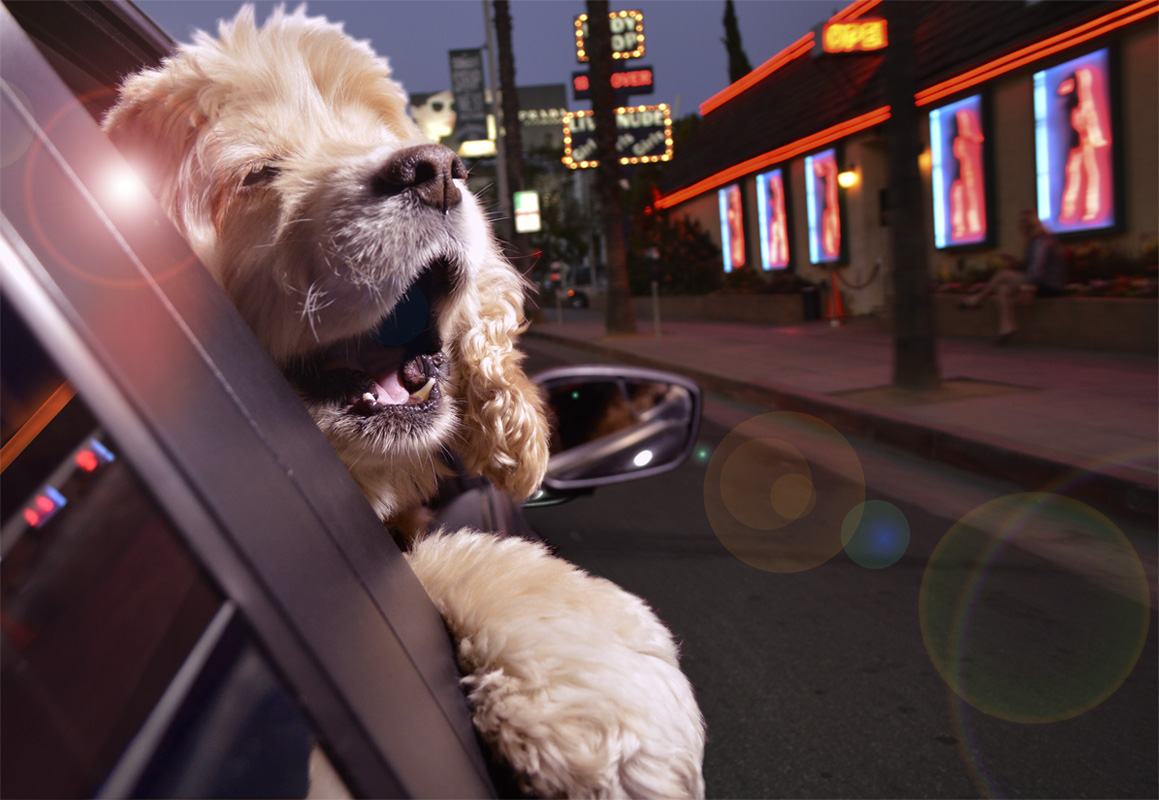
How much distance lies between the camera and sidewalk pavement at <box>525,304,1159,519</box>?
5727 millimetres

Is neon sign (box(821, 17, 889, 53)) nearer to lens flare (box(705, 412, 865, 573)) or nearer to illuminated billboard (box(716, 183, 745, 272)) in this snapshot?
lens flare (box(705, 412, 865, 573))

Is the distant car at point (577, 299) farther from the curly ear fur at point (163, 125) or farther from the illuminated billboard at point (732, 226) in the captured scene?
the curly ear fur at point (163, 125)

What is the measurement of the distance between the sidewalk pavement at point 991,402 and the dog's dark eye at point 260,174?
546 cm

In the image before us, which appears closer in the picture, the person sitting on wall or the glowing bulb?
the glowing bulb

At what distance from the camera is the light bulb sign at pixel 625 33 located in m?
25.7

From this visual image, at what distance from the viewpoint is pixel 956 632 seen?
3688mm

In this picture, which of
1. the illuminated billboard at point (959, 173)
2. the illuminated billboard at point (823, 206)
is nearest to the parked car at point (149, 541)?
the illuminated billboard at point (959, 173)

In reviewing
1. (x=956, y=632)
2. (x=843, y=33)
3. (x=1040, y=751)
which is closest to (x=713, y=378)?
(x=843, y=33)

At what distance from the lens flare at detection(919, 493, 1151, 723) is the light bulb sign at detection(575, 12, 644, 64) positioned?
23324 millimetres

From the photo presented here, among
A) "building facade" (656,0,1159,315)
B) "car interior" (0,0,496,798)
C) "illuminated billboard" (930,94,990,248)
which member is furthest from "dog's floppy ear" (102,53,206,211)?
"illuminated billboard" (930,94,990,248)

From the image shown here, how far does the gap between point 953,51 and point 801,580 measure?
12553mm

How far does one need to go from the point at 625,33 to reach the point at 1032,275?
1790 centimetres

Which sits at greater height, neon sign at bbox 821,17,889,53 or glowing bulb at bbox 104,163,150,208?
neon sign at bbox 821,17,889,53

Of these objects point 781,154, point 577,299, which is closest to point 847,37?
point 781,154
